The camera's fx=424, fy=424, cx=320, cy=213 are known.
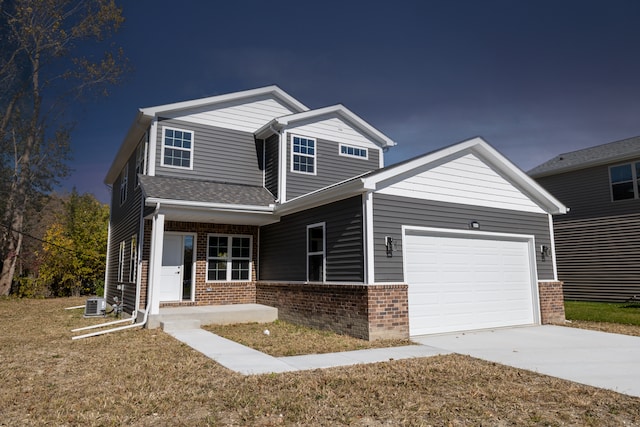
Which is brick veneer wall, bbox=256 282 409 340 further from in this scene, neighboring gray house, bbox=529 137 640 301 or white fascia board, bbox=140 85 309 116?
neighboring gray house, bbox=529 137 640 301

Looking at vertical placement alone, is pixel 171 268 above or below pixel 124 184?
below

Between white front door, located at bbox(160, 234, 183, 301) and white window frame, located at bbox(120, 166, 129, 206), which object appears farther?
white window frame, located at bbox(120, 166, 129, 206)

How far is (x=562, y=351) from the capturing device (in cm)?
731

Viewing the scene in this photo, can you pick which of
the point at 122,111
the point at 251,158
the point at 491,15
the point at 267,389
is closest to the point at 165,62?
the point at 122,111

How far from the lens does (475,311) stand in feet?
32.3

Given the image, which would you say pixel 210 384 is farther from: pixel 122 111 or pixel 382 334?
pixel 122 111

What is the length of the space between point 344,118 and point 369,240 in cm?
687

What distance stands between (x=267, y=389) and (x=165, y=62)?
18864 millimetres

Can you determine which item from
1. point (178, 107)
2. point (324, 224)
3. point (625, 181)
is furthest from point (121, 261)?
point (625, 181)

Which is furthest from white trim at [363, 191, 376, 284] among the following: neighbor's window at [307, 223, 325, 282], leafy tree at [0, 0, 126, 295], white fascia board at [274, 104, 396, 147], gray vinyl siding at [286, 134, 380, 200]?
leafy tree at [0, 0, 126, 295]

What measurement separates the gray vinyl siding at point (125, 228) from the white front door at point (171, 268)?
31.1 inches

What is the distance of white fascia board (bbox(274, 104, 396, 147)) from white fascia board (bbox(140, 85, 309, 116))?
1695 mm

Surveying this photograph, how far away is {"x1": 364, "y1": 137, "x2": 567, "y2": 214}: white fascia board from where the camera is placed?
346 inches

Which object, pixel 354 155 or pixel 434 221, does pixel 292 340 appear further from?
pixel 354 155
